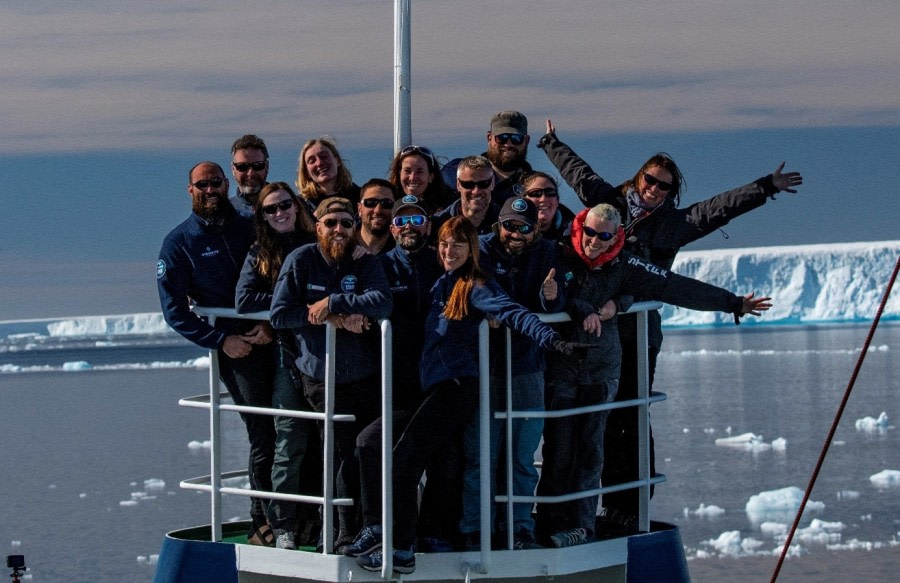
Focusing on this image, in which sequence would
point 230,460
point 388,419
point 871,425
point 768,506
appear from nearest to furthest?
point 388,419, point 768,506, point 230,460, point 871,425

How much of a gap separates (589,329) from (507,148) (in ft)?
4.04

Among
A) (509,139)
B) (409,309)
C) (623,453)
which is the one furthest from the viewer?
(623,453)

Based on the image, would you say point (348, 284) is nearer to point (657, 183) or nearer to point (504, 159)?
point (504, 159)

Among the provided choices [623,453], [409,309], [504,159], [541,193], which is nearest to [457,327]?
[409,309]

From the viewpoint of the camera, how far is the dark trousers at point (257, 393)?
6.50 metres

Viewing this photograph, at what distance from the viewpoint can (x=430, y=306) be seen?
6.02 m

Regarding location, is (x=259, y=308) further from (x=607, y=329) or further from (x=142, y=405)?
(x=142, y=405)

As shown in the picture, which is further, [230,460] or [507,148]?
[230,460]

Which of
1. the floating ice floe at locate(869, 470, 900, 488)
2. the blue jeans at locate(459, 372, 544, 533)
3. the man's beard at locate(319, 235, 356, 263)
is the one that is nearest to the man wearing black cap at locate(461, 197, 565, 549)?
the blue jeans at locate(459, 372, 544, 533)

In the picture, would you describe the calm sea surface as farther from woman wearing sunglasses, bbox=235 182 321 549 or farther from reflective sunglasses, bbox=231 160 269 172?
woman wearing sunglasses, bbox=235 182 321 549

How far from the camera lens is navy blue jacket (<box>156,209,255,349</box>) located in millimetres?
6578

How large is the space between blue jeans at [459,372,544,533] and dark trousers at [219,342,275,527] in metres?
0.98

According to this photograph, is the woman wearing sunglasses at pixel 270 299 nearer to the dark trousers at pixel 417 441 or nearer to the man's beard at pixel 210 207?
the man's beard at pixel 210 207

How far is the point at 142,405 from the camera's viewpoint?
3777 inches
